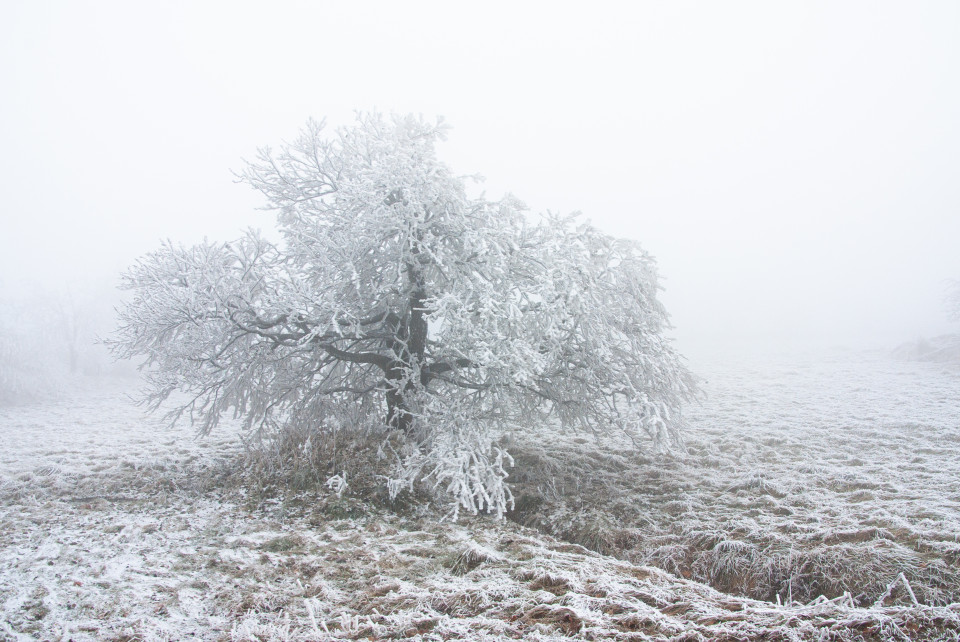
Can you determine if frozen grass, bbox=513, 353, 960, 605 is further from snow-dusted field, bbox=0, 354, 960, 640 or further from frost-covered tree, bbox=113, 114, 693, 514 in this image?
frost-covered tree, bbox=113, 114, 693, 514

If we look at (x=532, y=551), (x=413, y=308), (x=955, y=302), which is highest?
(x=955, y=302)

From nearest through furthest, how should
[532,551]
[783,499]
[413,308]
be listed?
[532,551], [783,499], [413,308]

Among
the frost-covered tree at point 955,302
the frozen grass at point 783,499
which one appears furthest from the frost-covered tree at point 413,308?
the frost-covered tree at point 955,302

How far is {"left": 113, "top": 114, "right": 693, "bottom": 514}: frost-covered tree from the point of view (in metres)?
8.16

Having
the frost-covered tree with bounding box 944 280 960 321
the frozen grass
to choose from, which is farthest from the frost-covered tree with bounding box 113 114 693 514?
the frost-covered tree with bounding box 944 280 960 321

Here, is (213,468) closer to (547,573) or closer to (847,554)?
(547,573)

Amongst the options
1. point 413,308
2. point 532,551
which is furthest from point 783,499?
point 413,308

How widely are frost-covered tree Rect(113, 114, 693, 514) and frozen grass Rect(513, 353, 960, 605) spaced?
3.83 ft

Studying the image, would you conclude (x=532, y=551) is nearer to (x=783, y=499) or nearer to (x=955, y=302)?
(x=783, y=499)

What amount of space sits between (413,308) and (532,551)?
14.7 feet

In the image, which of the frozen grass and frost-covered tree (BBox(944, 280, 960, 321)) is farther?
frost-covered tree (BBox(944, 280, 960, 321))

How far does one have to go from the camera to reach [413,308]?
28.4 feet

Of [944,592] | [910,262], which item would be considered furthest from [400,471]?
[910,262]

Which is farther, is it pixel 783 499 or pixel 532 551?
pixel 783 499
